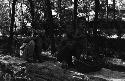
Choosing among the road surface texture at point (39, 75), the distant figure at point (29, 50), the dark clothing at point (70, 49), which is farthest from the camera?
the distant figure at point (29, 50)

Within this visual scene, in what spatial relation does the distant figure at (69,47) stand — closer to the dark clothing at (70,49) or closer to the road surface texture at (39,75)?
the dark clothing at (70,49)

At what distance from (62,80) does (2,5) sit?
28656 mm

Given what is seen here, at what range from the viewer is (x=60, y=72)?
8438 mm

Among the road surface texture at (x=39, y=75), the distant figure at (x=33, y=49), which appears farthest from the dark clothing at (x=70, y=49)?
the road surface texture at (x=39, y=75)

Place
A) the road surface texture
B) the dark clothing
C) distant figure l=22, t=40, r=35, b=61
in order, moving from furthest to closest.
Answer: distant figure l=22, t=40, r=35, b=61, the dark clothing, the road surface texture

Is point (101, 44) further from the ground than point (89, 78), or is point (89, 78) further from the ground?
point (89, 78)

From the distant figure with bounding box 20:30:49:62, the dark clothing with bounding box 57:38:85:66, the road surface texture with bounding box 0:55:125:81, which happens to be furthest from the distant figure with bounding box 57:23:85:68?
the road surface texture with bounding box 0:55:125:81

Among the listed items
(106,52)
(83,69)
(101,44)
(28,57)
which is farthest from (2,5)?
(83,69)

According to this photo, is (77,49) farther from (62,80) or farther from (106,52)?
(106,52)

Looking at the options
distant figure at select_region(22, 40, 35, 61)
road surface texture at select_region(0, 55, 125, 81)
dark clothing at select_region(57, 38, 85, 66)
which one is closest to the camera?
road surface texture at select_region(0, 55, 125, 81)

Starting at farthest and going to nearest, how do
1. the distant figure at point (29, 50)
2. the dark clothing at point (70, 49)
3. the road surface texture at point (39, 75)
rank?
the distant figure at point (29, 50) < the dark clothing at point (70, 49) < the road surface texture at point (39, 75)

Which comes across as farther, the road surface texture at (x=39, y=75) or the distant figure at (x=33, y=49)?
the distant figure at (x=33, y=49)

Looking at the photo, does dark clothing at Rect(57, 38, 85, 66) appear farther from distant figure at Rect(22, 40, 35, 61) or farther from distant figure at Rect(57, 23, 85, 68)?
distant figure at Rect(22, 40, 35, 61)

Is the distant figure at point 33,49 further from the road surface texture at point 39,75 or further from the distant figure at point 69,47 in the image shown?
the road surface texture at point 39,75
